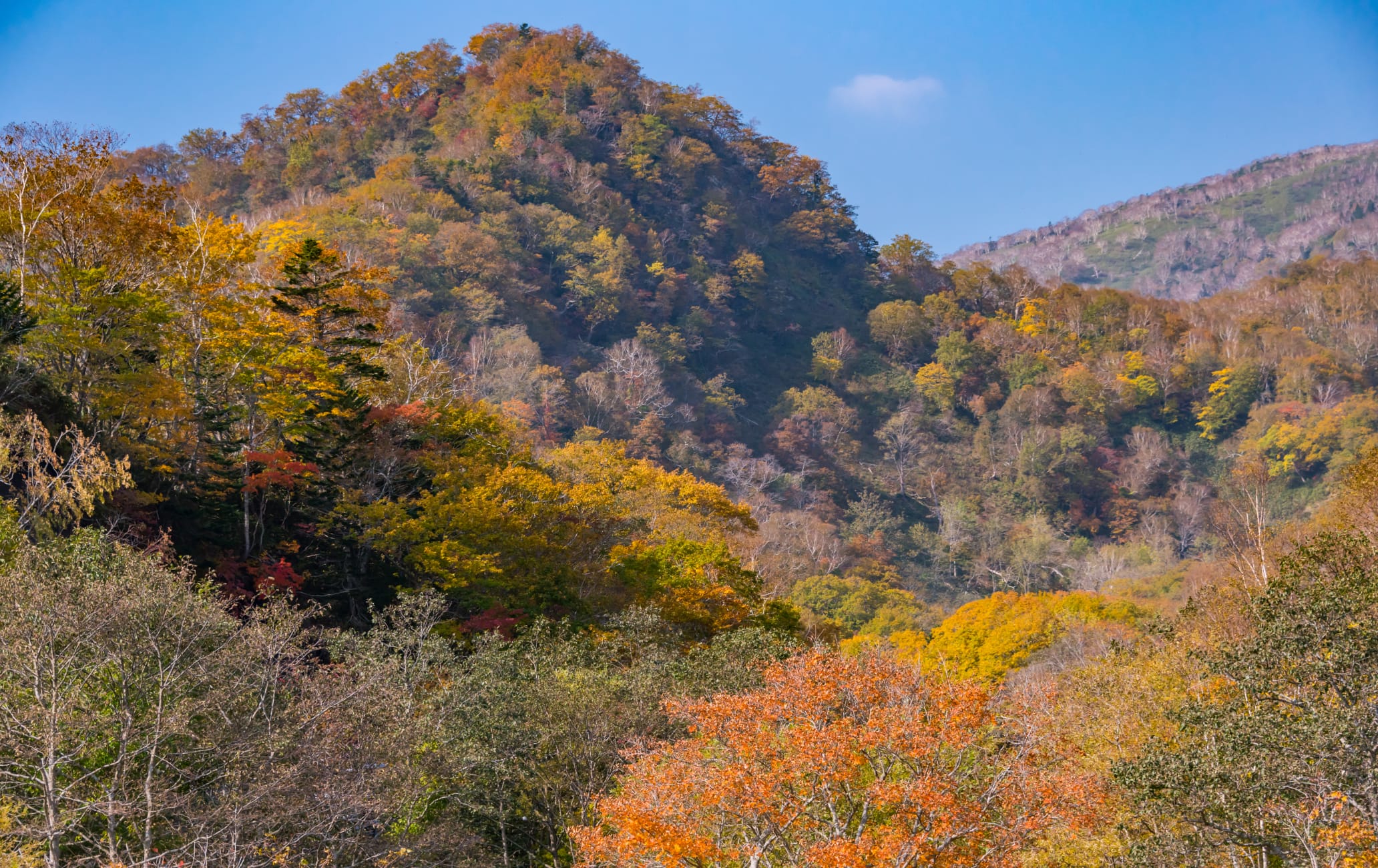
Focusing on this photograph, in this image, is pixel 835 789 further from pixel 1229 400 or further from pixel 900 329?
pixel 900 329

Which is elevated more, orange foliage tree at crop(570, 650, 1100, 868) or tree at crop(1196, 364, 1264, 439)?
tree at crop(1196, 364, 1264, 439)

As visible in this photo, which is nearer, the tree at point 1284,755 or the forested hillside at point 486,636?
the tree at point 1284,755

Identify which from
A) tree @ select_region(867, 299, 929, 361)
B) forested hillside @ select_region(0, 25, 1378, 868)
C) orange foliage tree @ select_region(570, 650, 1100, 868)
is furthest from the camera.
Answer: tree @ select_region(867, 299, 929, 361)

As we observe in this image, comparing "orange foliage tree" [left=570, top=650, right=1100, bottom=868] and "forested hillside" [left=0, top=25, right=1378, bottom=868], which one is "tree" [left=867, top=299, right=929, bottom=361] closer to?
"forested hillside" [left=0, top=25, right=1378, bottom=868]

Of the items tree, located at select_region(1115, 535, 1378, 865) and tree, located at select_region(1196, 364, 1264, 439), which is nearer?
tree, located at select_region(1115, 535, 1378, 865)

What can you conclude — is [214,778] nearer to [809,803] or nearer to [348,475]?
[809,803]

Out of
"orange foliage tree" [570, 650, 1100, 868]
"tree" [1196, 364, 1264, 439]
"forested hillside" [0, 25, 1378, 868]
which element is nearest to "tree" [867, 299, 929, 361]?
"tree" [1196, 364, 1264, 439]

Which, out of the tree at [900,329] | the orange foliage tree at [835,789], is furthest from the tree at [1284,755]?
the tree at [900,329]

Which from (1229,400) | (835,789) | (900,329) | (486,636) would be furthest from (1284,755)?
(900,329)

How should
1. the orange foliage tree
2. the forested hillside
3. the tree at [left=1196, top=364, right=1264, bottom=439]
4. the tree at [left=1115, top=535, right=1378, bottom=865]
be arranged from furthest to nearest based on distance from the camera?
the tree at [left=1196, top=364, right=1264, bottom=439]
the forested hillside
the orange foliage tree
the tree at [left=1115, top=535, right=1378, bottom=865]

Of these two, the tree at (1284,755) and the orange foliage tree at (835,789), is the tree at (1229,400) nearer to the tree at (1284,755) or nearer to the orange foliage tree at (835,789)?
the tree at (1284,755)

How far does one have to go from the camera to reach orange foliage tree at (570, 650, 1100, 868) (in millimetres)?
13477

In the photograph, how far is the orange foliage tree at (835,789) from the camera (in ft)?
44.2

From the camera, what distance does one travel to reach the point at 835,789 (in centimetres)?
1507
